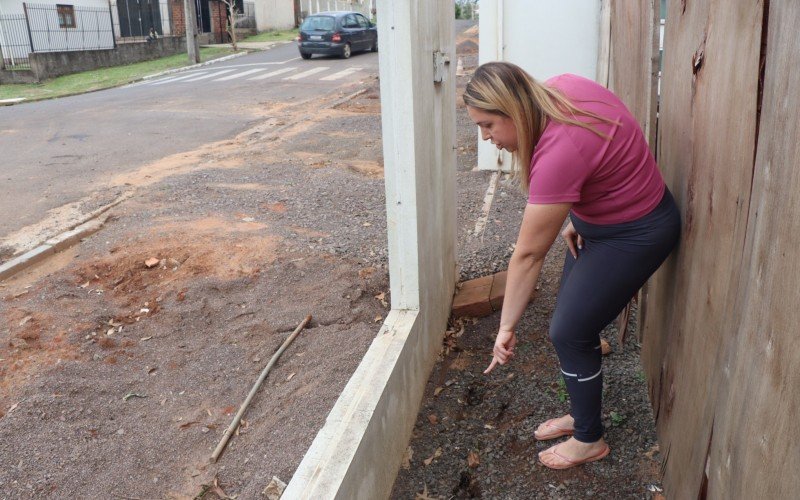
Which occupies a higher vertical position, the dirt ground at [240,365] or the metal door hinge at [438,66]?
the metal door hinge at [438,66]

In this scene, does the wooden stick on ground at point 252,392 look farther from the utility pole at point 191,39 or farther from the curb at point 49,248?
the utility pole at point 191,39

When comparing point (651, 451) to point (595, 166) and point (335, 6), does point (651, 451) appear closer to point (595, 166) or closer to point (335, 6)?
point (595, 166)

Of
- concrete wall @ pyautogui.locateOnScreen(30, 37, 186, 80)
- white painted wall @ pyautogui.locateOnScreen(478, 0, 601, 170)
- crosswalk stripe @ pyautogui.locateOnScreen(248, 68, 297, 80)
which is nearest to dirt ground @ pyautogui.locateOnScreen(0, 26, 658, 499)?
white painted wall @ pyautogui.locateOnScreen(478, 0, 601, 170)

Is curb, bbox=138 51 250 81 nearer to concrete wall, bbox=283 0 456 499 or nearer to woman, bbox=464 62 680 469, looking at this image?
concrete wall, bbox=283 0 456 499

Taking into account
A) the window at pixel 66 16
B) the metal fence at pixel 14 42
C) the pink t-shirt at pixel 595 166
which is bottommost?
the pink t-shirt at pixel 595 166

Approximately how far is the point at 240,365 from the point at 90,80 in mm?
22635

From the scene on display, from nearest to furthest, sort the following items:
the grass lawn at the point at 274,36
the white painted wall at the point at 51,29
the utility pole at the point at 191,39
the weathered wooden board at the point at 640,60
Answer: the weathered wooden board at the point at 640,60 → the white painted wall at the point at 51,29 → the utility pole at the point at 191,39 → the grass lawn at the point at 274,36

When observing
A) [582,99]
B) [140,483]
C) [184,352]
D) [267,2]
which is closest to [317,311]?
[184,352]

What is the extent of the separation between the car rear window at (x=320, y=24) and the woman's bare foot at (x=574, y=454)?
25436 mm

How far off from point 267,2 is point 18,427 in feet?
138

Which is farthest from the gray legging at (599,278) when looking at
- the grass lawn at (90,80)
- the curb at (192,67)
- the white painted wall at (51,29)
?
the white painted wall at (51,29)

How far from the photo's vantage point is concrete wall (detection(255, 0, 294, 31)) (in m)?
42.0

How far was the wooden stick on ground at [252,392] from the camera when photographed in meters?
3.59

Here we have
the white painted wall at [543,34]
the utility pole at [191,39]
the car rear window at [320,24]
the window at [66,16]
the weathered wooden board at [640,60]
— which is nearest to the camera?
the weathered wooden board at [640,60]
